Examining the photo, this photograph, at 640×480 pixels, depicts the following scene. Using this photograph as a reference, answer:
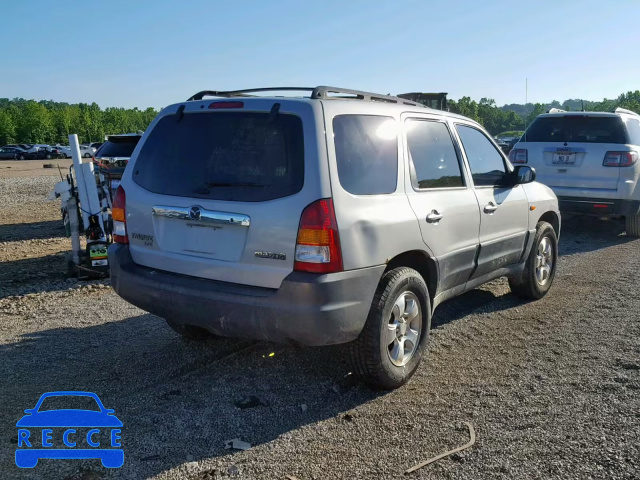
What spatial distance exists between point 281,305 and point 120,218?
153 cm

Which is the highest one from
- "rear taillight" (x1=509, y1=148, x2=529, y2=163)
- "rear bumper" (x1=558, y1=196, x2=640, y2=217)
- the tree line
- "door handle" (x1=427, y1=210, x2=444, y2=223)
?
the tree line

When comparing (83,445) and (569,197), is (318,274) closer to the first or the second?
(83,445)

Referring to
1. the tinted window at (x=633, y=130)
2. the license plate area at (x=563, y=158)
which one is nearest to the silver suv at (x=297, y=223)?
the license plate area at (x=563, y=158)

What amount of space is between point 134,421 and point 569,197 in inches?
327

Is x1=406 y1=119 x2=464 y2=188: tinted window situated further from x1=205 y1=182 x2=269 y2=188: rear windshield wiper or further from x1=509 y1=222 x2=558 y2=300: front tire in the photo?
x1=509 y1=222 x2=558 y2=300: front tire

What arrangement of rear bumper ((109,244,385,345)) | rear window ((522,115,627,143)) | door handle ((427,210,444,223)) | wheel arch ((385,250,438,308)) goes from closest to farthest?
rear bumper ((109,244,385,345))
wheel arch ((385,250,438,308))
door handle ((427,210,444,223))
rear window ((522,115,627,143))

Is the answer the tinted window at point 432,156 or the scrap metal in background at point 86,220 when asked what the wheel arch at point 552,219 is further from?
the scrap metal in background at point 86,220

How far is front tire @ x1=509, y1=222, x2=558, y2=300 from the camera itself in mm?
6297

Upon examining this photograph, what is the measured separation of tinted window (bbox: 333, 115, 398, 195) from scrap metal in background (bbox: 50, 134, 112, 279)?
4.65 metres

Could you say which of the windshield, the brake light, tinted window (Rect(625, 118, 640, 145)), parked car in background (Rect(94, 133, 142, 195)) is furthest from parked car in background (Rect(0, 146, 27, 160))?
the brake light

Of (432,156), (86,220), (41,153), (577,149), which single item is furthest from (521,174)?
(41,153)

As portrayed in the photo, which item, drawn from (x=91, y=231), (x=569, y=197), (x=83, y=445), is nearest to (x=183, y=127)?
(x=83, y=445)

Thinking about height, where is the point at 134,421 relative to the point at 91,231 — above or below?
below

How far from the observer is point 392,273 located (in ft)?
13.4
